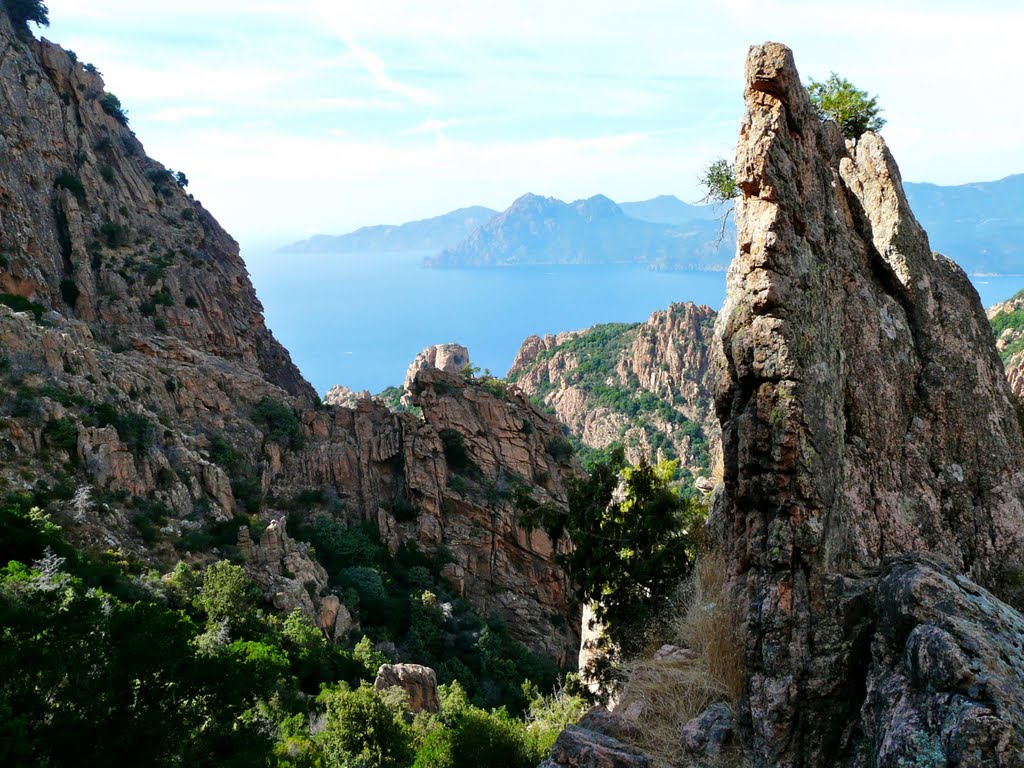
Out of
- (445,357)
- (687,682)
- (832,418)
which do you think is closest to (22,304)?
(687,682)

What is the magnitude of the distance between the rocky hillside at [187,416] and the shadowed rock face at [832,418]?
1883 centimetres

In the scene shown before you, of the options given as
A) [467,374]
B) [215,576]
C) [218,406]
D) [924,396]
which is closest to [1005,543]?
[924,396]

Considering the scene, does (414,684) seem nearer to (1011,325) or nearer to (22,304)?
(22,304)

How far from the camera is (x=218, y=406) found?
37438 millimetres

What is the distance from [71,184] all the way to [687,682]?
42.4 meters

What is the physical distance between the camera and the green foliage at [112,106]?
157ft

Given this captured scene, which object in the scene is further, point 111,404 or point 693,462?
point 693,462

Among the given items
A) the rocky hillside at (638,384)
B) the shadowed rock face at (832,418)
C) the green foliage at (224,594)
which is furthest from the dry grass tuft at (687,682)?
the rocky hillside at (638,384)

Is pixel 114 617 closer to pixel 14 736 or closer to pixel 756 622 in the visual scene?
pixel 14 736

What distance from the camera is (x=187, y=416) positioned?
35.5 meters

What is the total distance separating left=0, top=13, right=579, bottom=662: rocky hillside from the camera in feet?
86.6

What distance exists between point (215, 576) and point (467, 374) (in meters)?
25.1

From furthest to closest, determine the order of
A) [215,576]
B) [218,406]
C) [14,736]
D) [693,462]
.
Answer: [693,462]
[218,406]
[215,576]
[14,736]

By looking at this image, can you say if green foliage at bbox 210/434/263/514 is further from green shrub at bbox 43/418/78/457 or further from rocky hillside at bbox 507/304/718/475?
rocky hillside at bbox 507/304/718/475
